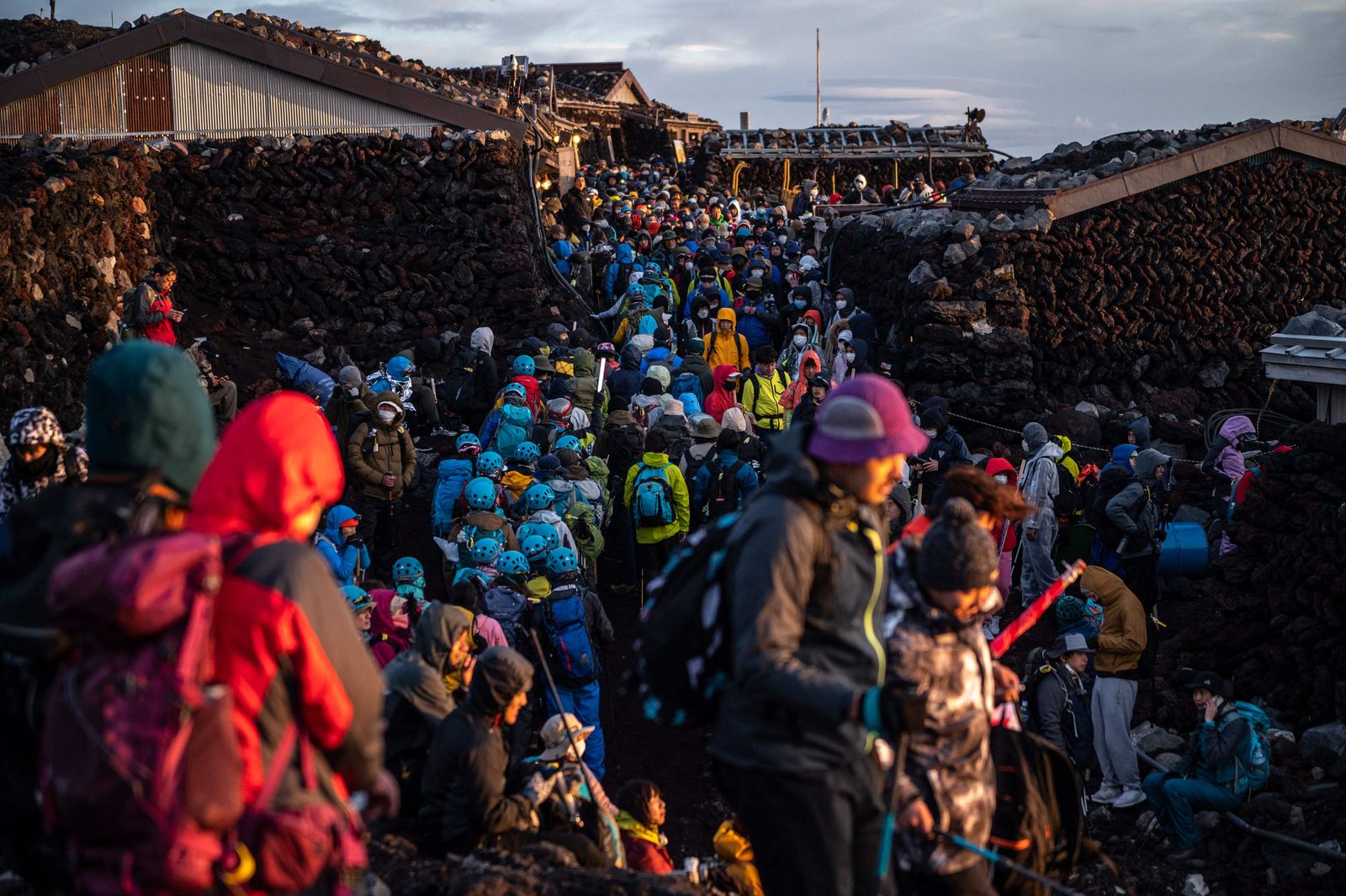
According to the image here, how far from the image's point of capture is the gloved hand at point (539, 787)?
5.63 meters

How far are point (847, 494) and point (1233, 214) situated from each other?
678 inches

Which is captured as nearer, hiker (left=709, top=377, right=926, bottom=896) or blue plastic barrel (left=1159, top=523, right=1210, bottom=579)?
hiker (left=709, top=377, right=926, bottom=896)

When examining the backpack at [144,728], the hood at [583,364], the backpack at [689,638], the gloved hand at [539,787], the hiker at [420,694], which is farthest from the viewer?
the hood at [583,364]

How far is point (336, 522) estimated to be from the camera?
9977mm

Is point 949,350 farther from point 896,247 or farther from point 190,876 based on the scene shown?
point 190,876

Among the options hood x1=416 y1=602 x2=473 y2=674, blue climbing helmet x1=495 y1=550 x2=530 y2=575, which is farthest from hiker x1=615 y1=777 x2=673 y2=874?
blue climbing helmet x1=495 y1=550 x2=530 y2=575

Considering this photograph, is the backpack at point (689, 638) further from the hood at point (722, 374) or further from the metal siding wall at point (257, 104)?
the metal siding wall at point (257, 104)

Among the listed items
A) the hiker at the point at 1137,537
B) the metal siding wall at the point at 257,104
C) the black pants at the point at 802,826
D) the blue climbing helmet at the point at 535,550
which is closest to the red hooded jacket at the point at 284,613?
the black pants at the point at 802,826

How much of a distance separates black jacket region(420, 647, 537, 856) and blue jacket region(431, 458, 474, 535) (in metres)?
5.18

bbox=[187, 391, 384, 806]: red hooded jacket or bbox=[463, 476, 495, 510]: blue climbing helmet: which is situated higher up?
bbox=[187, 391, 384, 806]: red hooded jacket

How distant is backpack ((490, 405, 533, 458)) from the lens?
1135cm

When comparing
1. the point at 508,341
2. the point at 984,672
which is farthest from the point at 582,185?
the point at 984,672

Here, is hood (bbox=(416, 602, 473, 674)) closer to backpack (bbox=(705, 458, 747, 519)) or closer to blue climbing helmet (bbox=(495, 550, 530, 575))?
blue climbing helmet (bbox=(495, 550, 530, 575))

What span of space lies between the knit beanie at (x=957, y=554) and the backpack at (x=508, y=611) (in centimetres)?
445
